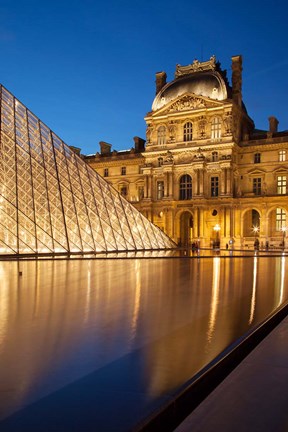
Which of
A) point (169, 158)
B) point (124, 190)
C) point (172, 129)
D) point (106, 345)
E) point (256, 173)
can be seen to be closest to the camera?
point (106, 345)

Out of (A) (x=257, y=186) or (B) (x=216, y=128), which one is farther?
(B) (x=216, y=128)

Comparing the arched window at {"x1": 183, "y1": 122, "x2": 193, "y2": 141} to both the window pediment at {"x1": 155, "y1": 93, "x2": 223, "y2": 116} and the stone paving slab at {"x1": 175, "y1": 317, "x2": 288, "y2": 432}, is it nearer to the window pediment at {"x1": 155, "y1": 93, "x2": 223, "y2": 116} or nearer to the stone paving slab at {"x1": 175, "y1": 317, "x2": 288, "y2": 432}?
the window pediment at {"x1": 155, "y1": 93, "x2": 223, "y2": 116}

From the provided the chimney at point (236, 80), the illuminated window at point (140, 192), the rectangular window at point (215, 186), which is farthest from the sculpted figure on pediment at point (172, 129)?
the illuminated window at point (140, 192)

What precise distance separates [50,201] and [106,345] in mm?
17290

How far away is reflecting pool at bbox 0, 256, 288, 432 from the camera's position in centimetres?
251

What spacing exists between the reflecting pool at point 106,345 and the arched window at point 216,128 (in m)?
33.3

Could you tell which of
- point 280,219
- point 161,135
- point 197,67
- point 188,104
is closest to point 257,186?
point 280,219

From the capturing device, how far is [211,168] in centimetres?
3966

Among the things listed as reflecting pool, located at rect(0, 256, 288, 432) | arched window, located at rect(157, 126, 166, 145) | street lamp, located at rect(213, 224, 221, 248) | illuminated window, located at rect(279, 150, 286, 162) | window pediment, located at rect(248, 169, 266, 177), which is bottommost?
reflecting pool, located at rect(0, 256, 288, 432)

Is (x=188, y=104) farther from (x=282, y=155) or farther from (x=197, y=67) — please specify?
(x=282, y=155)

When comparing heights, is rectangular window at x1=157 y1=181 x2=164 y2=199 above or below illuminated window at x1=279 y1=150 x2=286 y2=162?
below

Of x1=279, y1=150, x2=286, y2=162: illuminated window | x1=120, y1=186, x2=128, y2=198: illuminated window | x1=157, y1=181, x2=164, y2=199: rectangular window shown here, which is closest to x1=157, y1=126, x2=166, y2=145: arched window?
x1=157, y1=181, x2=164, y2=199: rectangular window

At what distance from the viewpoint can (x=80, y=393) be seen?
2.74 m

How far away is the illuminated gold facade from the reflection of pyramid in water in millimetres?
14086
